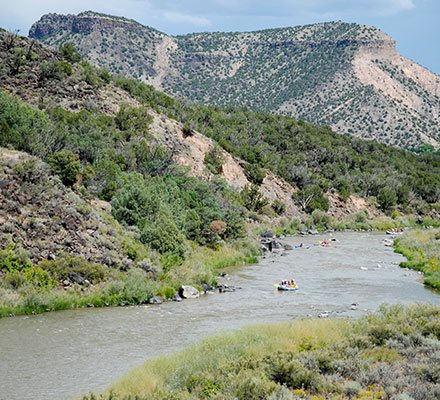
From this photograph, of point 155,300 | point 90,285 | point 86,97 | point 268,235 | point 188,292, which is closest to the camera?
point 90,285

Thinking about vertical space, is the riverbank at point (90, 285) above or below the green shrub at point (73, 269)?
below

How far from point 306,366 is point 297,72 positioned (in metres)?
161

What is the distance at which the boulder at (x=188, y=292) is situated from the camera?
104ft

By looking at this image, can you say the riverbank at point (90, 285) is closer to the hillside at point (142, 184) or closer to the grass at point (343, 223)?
the hillside at point (142, 184)

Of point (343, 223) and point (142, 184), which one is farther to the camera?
point (343, 223)

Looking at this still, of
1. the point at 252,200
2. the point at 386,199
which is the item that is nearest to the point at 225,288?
the point at 252,200

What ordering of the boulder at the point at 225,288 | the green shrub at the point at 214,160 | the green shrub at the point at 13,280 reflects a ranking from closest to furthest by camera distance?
the green shrub at the point at 13,280 → the boulder at the point at 225,288 → the green shrub at the point at 214,160

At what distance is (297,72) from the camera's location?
16900 centimetres

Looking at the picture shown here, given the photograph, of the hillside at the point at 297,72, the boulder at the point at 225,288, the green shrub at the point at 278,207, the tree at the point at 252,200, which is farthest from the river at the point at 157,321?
the hillside at the point at 297,72

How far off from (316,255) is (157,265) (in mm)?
20713

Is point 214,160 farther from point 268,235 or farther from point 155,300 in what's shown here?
point 155,300

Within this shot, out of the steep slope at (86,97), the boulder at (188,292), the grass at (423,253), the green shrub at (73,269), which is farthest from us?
the steep slope at (86,97)

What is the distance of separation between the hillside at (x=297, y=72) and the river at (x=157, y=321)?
115196 millimetres

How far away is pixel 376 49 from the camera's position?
17912 centimetres
